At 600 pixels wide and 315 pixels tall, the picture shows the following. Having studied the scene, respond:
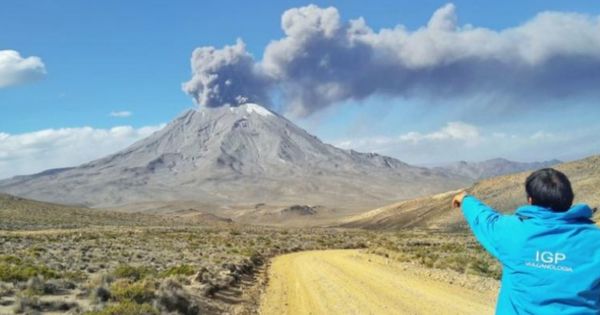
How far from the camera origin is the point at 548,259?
3.47 meters

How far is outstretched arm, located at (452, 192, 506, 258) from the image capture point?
12.4ft

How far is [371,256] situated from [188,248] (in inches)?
440

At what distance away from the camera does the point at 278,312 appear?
14438 mm

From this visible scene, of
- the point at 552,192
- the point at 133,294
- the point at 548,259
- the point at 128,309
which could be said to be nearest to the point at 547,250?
the point at 548,259

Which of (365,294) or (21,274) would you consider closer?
(21,274)

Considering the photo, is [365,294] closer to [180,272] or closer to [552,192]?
[180,272]

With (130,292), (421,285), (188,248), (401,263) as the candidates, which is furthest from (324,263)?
(130,292)

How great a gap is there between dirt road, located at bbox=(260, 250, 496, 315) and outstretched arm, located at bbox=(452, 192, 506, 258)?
1001cm

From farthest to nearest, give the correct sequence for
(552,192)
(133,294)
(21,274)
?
(21,274), (133,294), (552,192)

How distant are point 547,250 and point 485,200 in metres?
81.5

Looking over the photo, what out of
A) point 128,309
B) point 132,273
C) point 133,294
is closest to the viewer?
point 128,309

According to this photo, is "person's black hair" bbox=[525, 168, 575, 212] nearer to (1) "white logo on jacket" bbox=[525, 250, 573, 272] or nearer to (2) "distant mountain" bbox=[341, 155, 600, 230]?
(1) "white logo on jacket" bbox=[525, 250, 573, 272]

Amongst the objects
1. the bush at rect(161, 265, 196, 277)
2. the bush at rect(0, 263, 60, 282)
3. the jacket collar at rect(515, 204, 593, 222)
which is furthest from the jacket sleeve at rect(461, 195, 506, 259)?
the bush at rect(161, 265, 196, 277)

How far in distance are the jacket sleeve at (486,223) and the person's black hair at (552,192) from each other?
257 mm
